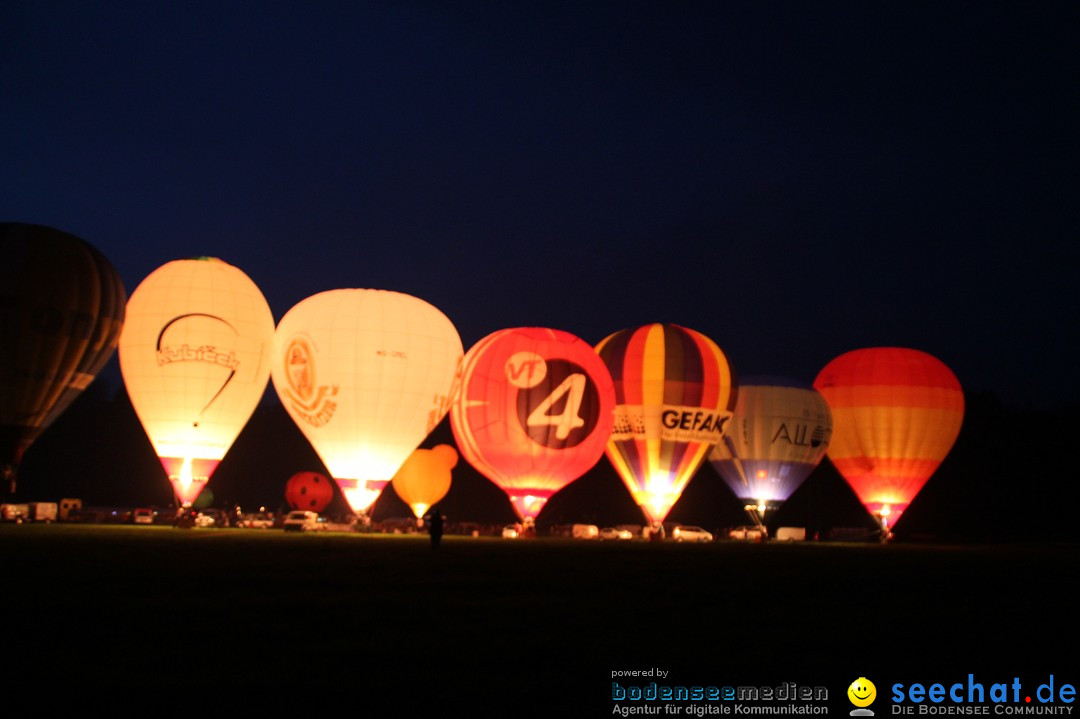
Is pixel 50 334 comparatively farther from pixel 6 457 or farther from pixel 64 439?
pixel 64 439

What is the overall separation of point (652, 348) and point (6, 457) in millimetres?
18532

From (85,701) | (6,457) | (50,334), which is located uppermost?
(50,334)

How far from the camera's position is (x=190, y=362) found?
29.5m

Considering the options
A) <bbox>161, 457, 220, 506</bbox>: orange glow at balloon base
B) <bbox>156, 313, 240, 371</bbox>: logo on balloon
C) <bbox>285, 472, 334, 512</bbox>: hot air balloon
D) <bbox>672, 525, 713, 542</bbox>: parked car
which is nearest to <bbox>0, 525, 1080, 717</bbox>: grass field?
<bbox>161, 457, 220, 506</bbox>: orange glow at balloon base

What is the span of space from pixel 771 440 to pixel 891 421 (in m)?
4.60

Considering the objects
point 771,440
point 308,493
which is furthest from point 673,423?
point 308,493

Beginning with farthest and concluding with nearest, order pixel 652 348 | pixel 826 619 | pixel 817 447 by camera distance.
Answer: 1. pixel 817 447
2. pixel 652 348
3. pixel 826 619

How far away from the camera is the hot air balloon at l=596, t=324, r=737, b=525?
35.0 metres

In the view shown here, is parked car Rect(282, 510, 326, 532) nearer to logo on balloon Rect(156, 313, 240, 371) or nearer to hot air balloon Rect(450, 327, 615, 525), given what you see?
logo on balloon Rect(156, 313, 240, 371)

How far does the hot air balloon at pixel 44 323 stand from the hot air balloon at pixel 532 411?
32.8 ft

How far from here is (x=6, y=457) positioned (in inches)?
1077

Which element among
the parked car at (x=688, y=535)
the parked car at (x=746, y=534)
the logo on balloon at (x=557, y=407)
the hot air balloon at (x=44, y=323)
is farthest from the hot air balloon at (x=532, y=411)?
the parked car at (x=746, y=534)

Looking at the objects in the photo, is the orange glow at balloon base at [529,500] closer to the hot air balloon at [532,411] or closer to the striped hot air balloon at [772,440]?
the hot air balloon at [532,411]

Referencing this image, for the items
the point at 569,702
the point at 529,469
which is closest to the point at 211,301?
the point at 529,469
